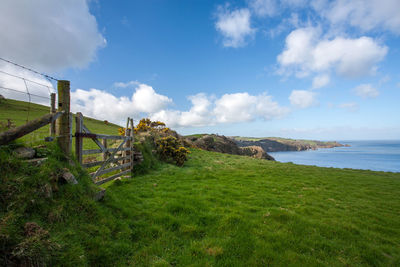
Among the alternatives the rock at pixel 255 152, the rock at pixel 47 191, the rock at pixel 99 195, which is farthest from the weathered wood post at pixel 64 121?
the rock at pixel 255 152

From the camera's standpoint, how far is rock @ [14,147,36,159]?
172 inches

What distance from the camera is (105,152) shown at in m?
9.21

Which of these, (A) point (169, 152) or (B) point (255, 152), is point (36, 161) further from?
(B) point (255, 152)

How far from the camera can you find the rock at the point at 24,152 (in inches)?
172

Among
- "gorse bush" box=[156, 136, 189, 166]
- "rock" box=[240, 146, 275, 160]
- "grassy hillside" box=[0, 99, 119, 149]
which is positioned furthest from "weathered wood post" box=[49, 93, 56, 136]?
"rock" box=[240, 146, 275, 160]

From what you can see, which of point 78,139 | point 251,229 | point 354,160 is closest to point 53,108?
point 78,139

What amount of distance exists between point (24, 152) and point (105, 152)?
4740 mm

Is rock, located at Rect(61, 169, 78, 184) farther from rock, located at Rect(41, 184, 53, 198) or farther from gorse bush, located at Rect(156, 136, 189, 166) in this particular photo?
gorse bush, located at Rect(156, 136, 189, 166)

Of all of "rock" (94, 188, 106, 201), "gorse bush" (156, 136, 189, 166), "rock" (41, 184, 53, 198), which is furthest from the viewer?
"gorse bush" (156, 136, 189, 166)

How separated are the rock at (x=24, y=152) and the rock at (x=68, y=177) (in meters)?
0.93

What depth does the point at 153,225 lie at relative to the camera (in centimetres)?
562

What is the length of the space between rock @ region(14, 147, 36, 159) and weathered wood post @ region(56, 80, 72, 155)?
4.39 feet

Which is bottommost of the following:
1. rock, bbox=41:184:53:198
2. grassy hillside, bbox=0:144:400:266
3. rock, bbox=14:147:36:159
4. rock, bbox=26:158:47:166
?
grassy hillside, bbox=0:144:400:266

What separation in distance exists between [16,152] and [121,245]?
3.71 meters
